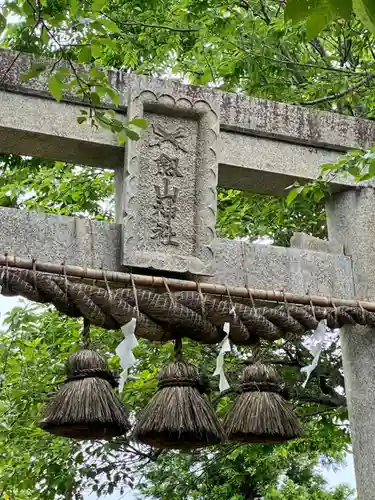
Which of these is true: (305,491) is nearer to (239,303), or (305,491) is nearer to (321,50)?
(321,50)

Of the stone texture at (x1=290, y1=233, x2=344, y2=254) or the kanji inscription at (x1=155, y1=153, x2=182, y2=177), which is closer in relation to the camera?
the kanji inscription at (x1=155, y1=153, x2=182, y2=177)

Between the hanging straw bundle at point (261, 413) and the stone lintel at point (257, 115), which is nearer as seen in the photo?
the hanging straw bundle at point (261, 413)

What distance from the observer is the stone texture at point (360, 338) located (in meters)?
3.74

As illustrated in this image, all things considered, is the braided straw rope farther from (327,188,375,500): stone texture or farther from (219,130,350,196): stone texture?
(219,130,350,196): stone texture

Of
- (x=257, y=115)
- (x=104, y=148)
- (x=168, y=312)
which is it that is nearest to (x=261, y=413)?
(x=168, y=312)

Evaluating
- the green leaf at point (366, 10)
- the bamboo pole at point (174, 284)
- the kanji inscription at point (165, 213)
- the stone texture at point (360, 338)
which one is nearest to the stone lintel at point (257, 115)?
the stone texture at point (360, 338)

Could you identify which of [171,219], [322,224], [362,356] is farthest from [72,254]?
[322,224]

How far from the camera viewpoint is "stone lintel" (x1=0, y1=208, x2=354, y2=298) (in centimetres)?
335

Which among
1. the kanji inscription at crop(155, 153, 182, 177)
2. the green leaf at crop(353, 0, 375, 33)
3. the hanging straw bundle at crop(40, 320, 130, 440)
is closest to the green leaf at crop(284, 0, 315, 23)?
the green leaf at crop(353, 0, 375, 33)

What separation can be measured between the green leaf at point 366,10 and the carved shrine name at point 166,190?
234 centimetres

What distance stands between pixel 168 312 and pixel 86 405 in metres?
0.52

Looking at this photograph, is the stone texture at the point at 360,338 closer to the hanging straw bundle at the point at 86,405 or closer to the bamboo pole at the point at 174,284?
the bamboo pole at the point at 174,284

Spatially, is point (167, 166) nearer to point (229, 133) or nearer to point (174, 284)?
point (229, 133)

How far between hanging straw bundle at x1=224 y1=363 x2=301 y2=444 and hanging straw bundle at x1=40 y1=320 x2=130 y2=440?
1.55 ft
